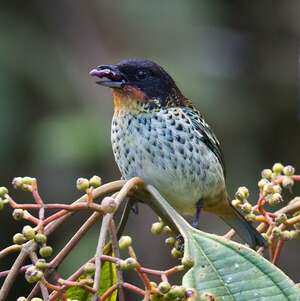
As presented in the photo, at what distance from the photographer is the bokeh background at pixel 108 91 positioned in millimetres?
6555

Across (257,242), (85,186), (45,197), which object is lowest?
(45,197)

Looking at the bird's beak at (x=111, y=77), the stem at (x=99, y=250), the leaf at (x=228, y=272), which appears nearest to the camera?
the stem at (x=99, y=250)

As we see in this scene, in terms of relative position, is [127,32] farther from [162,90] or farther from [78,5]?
[162,90]

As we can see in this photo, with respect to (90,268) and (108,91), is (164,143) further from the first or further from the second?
(108,91)

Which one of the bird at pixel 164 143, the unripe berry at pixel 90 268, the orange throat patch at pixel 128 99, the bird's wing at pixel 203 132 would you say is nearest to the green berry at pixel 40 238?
the unripe berry at pixel 90 268

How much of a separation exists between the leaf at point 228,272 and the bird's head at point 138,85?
1.18 metres

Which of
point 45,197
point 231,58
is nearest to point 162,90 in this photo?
point 45,197

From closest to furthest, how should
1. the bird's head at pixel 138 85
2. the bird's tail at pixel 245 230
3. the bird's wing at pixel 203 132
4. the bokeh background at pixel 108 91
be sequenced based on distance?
1. the bird's tail at pixel 245 230
2. the bird's head at pixel 138 85
3. the bird's wing at pixel 203 132
4. the bokeh background at pixel 108 91

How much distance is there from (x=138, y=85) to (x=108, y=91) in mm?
3525

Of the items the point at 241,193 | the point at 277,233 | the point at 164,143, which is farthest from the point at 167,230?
the point at 164,143

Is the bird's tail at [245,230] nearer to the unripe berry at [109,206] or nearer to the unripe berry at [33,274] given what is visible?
the unripe berry at [109,206]

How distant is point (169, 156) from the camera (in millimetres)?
3402

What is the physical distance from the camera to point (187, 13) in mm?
7594

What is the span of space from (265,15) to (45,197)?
2.89 m
